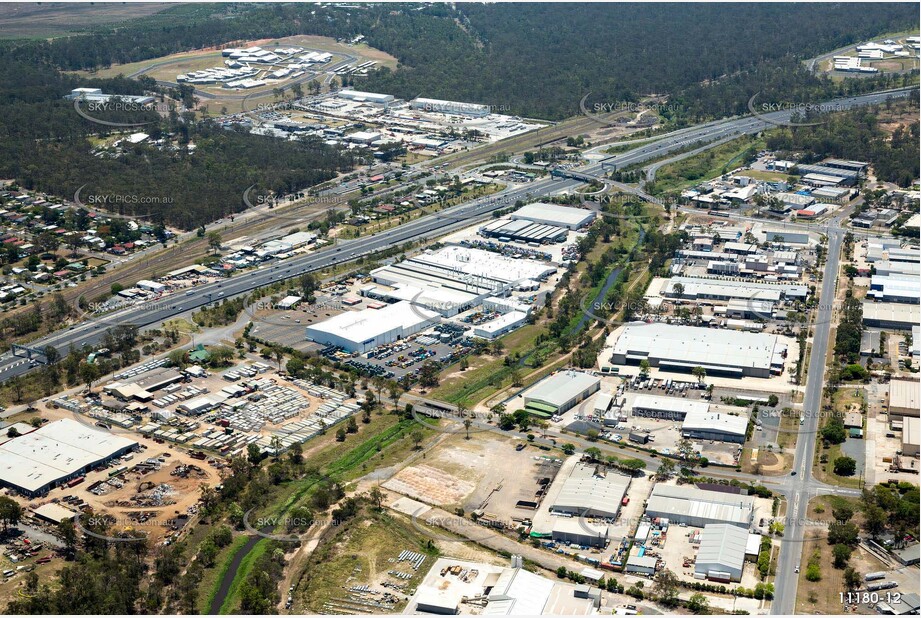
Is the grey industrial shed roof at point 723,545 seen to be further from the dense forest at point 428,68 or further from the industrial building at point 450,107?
the industrial building at point 450,107

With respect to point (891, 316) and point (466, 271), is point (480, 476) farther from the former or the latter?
point (891, 316)

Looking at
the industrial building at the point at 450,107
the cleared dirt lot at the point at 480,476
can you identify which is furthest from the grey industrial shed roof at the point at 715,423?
the industrial building at the point at 450,107

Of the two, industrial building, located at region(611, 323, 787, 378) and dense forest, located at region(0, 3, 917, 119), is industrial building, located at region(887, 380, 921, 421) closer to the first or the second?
industrial building, located at region(611, 323, 787, 378)

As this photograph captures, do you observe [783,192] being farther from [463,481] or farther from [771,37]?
[771,37]

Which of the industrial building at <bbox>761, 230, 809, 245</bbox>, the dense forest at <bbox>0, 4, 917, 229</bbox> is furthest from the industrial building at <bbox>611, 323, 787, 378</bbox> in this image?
the dense forest at <bbox>0, 4, 917, 229</bbox>

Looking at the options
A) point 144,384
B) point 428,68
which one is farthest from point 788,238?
point 428,68
